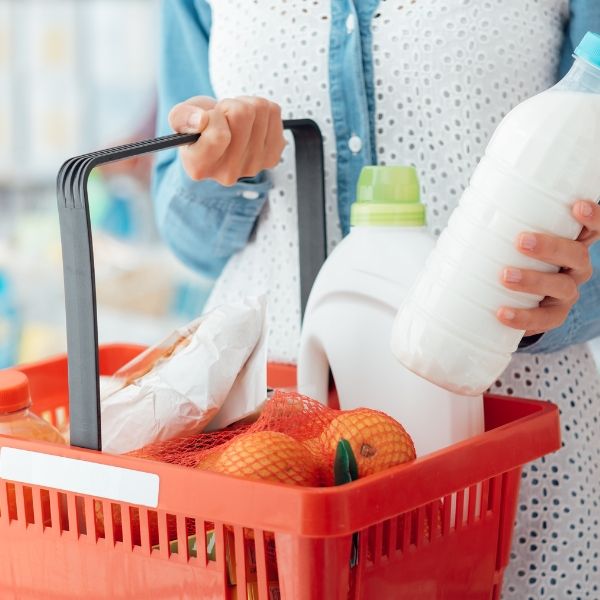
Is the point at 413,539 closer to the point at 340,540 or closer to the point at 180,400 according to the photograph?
the point at 340,540

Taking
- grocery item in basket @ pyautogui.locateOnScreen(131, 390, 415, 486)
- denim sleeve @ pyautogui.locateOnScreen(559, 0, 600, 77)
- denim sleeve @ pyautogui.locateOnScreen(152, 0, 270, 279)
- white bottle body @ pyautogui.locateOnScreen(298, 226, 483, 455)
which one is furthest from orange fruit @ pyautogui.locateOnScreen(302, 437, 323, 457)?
denim sleeve @ pyautogui.locateOnScreen(559, 0, 600, 77)

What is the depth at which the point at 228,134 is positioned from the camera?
0.84 m

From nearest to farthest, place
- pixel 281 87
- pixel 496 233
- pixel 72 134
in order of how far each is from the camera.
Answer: pixel 496 233 < pixel 281 87 < pixel 72 134

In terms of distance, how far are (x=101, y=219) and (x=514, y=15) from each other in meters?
2.24

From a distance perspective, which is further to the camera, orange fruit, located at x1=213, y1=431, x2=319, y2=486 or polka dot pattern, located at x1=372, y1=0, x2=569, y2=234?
polka dot pattern, located at x1=372, y1=0, x2=569, y2=234

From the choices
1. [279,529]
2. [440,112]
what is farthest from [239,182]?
[279,529]

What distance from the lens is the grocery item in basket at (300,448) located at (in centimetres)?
67

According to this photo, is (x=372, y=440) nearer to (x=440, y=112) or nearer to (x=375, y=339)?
(x=375, y=339)

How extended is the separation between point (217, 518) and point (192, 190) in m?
0.58

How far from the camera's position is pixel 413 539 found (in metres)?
0.69

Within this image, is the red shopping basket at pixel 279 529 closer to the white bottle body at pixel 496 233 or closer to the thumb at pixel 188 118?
the white bottle body at pixel 496 233

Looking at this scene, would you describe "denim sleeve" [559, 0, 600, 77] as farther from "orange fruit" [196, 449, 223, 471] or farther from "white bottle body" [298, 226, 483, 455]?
"orange fruit" [196, 449, 223, 471]

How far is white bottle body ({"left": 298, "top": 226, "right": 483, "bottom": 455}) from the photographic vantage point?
80 cm

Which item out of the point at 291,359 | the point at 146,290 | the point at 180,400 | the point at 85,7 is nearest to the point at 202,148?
the point at 180,400
